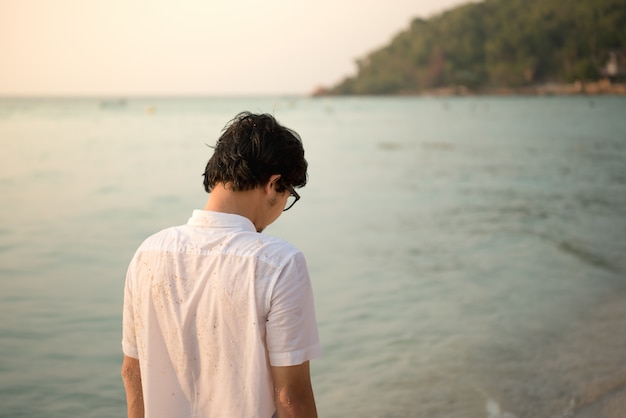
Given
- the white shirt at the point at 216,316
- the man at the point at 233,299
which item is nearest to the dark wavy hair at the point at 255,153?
the man at the point at 233,299

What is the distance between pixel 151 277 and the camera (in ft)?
5.79

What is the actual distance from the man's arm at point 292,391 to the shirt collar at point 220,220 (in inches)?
14.5

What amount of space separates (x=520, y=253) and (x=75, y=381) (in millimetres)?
6123

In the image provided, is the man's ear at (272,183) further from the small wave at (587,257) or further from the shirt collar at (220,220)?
the small wave at (587,257)

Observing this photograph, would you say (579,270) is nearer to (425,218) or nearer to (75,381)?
(425,218)

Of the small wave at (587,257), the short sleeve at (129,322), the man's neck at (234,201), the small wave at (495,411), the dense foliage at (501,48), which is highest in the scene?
the dense foliage at (501,48)

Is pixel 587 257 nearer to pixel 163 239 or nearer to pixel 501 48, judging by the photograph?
pixel 163 239

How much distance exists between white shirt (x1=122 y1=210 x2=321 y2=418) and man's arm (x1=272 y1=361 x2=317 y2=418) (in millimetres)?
28

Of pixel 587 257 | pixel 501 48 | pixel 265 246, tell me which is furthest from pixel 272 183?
pixel 501 48

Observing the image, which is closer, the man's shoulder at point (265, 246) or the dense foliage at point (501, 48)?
the man's shoulder at point (265, 246)

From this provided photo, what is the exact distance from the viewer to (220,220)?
5.64 feet

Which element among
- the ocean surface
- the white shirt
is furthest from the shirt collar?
the ocean surface

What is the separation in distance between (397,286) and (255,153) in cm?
621

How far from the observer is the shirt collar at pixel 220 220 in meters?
1.72
